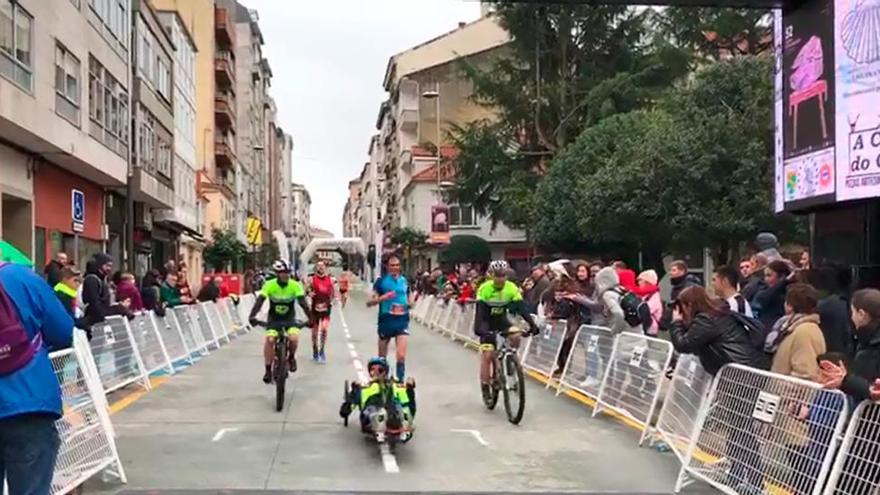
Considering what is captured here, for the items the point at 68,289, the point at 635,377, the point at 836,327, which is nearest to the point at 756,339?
the point at 836,327

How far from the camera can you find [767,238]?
1217 centimetres

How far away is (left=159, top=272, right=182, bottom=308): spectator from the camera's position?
66.9 feet

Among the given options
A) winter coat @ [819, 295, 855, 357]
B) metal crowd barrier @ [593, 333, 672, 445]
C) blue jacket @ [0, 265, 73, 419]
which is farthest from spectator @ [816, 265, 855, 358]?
blue jacket @ [0, 265, 73, 419]

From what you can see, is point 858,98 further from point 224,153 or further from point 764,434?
point 224,153

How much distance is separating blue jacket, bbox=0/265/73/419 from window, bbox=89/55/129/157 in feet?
74.3

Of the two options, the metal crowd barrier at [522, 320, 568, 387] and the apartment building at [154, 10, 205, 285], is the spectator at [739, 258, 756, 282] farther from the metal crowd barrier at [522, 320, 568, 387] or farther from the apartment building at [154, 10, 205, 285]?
the apartment building at [154, 10, 205, 285]

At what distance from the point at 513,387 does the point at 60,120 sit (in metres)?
15.5

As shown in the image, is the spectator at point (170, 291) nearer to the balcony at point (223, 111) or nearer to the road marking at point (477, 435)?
the road marking at point (477, 435)

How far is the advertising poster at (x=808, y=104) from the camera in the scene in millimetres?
14109

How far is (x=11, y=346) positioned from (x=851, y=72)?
39.3ft

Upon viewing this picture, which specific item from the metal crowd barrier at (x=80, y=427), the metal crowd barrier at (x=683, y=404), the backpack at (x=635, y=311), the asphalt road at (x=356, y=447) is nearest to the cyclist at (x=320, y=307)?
the asphalt road at (x=356, y=447)

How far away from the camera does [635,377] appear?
10836 millimetres

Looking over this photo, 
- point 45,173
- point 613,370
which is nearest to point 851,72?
point 613,370

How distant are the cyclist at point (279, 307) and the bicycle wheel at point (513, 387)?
115 inches
